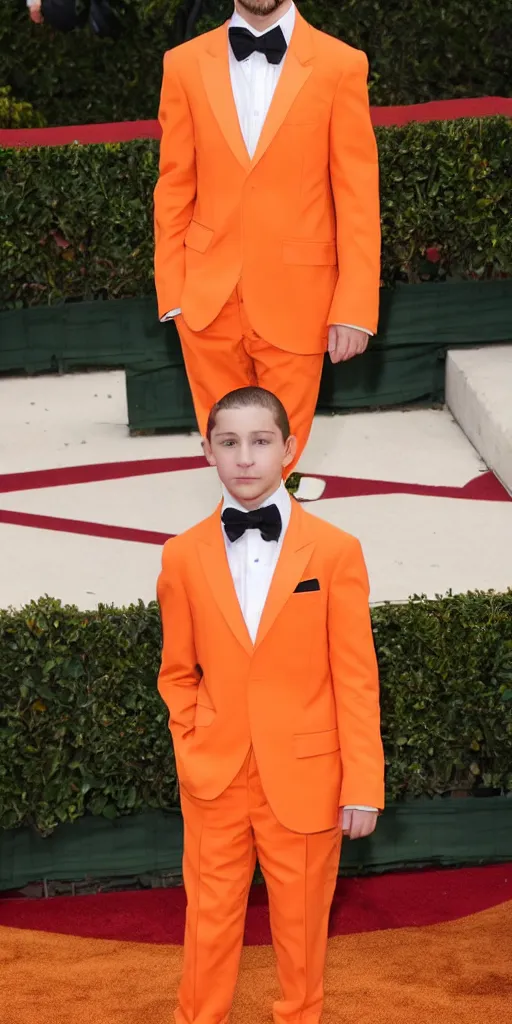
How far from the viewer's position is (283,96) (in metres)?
3.71

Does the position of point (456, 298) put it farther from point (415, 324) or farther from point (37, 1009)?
point (37, 1009)

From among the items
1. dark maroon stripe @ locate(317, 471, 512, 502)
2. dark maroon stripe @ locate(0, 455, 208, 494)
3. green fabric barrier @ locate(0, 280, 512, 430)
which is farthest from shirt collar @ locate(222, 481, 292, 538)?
green fabric barrier @ locate(0, 280, 512, 430)

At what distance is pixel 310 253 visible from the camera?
390 centimetres

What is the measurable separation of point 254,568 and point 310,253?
4.21 feet

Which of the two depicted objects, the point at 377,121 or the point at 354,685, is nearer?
the point at 354,685

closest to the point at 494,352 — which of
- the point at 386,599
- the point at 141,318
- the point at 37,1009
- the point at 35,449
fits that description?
the point at 141,318

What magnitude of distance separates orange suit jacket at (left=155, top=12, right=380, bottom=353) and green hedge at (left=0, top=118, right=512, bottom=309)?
2.06 m

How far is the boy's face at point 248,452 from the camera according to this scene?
9.28ft

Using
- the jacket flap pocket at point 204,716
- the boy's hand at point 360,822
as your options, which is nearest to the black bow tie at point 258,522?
the jacket flap pocket at point 204,716

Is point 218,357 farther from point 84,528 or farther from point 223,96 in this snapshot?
point 84,528

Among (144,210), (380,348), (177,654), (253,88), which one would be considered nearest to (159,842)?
(177,654)

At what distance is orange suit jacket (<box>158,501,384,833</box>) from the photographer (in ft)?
9.39

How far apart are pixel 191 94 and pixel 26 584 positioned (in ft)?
4.78

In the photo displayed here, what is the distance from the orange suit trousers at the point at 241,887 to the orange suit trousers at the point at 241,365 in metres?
1.35
